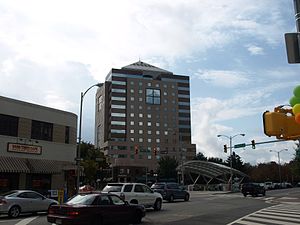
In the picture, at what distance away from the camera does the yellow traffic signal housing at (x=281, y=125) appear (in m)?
7.12

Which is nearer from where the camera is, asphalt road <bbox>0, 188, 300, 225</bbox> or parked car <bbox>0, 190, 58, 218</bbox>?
asphalt road <bbox>0, 188, 300, 225</bbox>

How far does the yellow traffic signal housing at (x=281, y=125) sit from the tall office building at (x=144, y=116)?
126250 millimetres

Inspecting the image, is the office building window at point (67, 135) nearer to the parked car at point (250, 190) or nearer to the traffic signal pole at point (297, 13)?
the parked car at point (250, 190)

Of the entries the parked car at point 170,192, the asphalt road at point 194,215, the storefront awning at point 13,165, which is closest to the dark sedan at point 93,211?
the asphalt road at point 194,215

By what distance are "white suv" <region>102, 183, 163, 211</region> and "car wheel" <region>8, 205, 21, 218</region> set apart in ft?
15.5

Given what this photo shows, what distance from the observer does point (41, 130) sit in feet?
111

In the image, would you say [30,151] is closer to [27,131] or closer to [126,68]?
[27,131]

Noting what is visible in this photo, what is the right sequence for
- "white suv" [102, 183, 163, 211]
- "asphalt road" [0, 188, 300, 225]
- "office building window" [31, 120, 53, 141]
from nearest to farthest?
"asphalt road" [0, 188, 300, 225]
"white suv" [102, 183, 163, 211]
"office building window" [31, 120, 53, 141]

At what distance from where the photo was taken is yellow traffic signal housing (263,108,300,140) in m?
7.12

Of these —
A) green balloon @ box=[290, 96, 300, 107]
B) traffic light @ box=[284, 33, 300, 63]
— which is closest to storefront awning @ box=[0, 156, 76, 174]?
green balloon @ box=[290, 96, 300, 107]

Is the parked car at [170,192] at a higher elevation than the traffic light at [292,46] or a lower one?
lower

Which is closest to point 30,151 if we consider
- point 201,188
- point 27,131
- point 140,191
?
point 27,131

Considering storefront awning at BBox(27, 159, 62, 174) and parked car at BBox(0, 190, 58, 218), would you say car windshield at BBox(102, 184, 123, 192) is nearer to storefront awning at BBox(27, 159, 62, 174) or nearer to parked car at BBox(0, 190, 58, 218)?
parked car at BBox(0, 190, 58, 218)

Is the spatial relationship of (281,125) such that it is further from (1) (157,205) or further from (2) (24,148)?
(2) (24,148)
